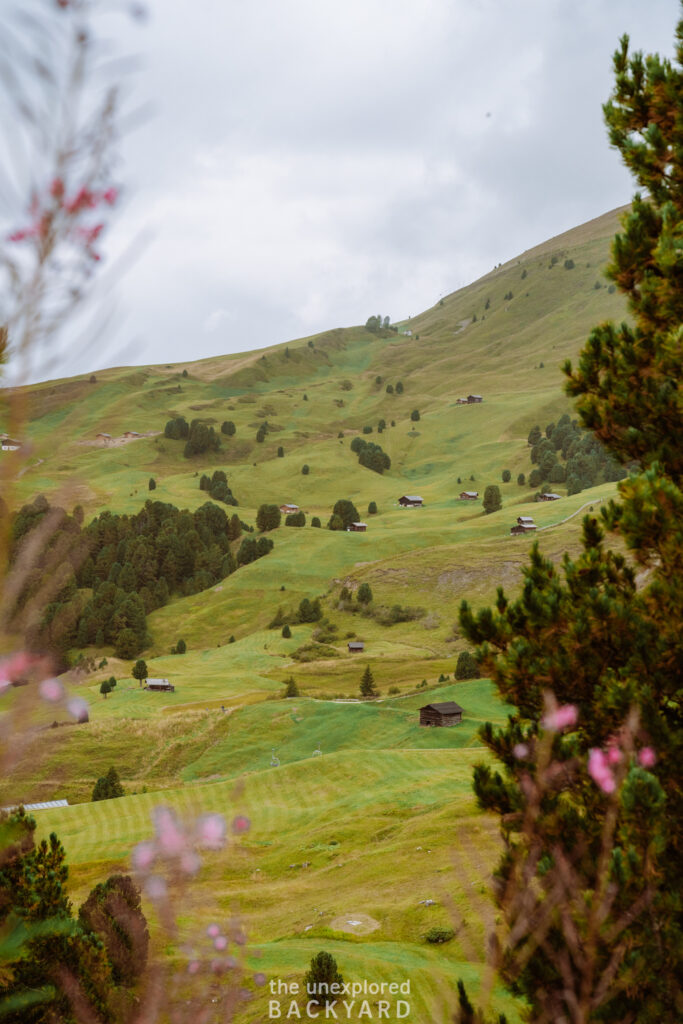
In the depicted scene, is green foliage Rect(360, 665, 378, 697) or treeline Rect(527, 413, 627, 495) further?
treeline Rect(527, 413, 627, 495)

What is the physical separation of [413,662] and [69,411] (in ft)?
262

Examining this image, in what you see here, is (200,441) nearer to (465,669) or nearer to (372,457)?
(372,457)

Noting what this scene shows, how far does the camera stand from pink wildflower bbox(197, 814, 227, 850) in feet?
10.7

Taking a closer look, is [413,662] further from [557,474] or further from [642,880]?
[557,474]

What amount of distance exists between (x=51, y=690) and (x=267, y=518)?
141 metres

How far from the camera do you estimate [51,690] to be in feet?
9.48

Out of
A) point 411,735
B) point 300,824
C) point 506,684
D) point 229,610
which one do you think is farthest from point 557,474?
point 506,684

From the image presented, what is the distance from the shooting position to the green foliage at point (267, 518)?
143 m

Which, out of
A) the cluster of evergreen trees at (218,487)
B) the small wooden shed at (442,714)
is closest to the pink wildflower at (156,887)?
the small wooden shed at (442,714)

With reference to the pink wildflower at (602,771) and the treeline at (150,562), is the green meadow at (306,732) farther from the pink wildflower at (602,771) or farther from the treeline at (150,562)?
the treeline at (150,562)

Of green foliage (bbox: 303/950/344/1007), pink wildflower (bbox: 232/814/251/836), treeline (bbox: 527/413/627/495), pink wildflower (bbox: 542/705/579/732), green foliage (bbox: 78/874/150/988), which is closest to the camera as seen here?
pink wildflower (bbox: 232/814/251/836)

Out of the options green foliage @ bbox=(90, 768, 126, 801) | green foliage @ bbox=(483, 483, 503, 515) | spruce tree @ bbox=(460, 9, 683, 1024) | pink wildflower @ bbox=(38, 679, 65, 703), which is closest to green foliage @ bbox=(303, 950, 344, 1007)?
spruce tree @ bbox=(460, 9, 683, 1024)

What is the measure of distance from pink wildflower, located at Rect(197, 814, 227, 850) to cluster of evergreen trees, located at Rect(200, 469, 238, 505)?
155 meters

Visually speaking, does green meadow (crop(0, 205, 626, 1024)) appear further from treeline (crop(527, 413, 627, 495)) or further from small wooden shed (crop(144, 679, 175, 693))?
treeline (crop(527, 413, 627, 495))
